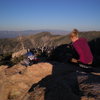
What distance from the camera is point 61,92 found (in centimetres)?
477

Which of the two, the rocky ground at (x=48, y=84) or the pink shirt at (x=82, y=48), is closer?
the rocky ground at (x=48, y=84)

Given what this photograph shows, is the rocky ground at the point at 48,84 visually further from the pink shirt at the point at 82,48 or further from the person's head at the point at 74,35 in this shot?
the person's head at the point at 74,35

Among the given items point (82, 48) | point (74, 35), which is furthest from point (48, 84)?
point (74, 35)

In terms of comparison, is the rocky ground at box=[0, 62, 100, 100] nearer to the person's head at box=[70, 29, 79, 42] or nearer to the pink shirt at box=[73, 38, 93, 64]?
the pink shirt at box=[73, 38, 93, 64]

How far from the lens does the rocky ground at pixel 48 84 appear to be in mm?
4590

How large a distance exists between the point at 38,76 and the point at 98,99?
3.72 meters

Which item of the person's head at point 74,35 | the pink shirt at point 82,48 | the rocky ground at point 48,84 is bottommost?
the rocky ground at point 48,84

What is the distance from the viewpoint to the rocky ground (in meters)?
4.59

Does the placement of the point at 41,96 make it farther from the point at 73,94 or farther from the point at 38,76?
the point at 38,76

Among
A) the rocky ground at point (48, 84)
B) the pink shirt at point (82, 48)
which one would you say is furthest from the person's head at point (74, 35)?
the rocky ground at point (48, 84)

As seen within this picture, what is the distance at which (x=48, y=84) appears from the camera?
19.5 ft

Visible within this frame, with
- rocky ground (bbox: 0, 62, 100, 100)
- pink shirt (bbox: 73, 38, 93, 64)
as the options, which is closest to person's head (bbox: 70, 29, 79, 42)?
pink shirt (bbox: 73, 38, 93, 64)

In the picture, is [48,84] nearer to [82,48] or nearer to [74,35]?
[82,48]

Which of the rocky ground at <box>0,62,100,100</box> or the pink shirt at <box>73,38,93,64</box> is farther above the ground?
the pink shirt at <box>73,38,93,64</box>
